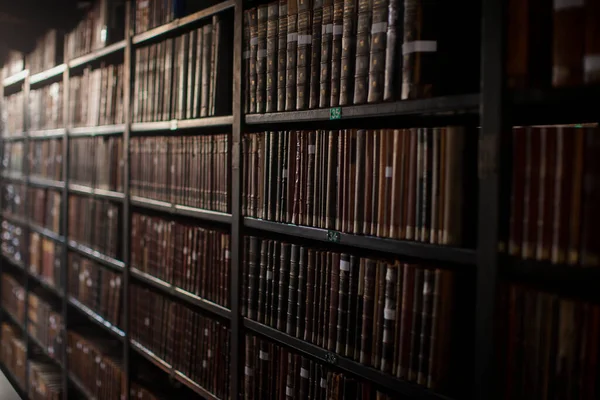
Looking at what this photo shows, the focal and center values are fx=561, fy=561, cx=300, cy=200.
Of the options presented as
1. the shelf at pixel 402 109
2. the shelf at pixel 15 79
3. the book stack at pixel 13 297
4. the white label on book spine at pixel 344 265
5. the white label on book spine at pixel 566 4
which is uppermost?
the shelf at pixel 15 79

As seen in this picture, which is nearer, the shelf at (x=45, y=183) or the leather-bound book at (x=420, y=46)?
the leather-bound book at (x=420, y=46)

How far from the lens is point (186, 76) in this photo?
83.4 inches

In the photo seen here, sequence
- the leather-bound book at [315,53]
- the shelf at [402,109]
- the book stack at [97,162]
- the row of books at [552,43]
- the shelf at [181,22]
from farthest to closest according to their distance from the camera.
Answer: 1. the book stack at [97,162]
2. the shelf at [181,22]
3. the leather-bound book at [315,53]
4. the shelf at [402,109]
5. the row of books at [552,43]

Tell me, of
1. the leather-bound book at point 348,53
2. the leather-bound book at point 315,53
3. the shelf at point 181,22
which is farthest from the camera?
the shelf at point 181,22

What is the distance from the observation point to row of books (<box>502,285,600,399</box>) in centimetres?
97

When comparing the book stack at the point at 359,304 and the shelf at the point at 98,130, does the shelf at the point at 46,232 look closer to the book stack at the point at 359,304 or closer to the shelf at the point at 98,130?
the shelf at the point at 98,130

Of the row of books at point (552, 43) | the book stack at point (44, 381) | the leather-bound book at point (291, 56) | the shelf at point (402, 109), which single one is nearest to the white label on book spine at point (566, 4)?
the row of books at point (552, 43)

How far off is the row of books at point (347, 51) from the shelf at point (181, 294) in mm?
704

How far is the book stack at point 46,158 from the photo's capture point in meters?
3.52

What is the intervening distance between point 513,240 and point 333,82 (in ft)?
2.08

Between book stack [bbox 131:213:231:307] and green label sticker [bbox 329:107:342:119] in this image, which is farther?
book stack [bbox 131:213:231:307]

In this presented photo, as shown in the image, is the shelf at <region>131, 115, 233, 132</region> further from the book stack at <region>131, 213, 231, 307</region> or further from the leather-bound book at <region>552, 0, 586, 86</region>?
the leather-bound book at <region>552, 0, 586, 86</region>

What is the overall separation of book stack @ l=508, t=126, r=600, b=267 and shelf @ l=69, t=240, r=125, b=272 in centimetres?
203

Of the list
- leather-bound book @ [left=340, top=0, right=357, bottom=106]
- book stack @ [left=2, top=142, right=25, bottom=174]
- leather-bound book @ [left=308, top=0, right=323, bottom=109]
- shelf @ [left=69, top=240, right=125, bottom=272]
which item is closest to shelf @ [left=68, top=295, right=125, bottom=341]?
shelf @ [left=69, top=240, right=125, bottom=272]
